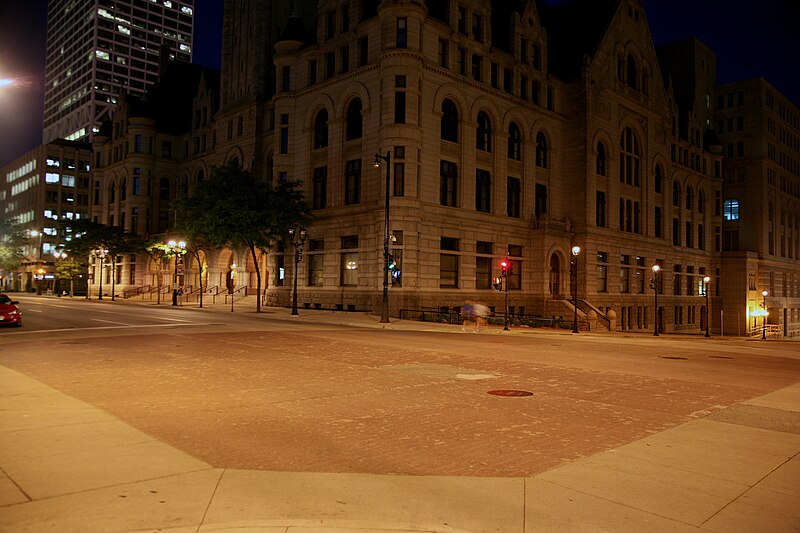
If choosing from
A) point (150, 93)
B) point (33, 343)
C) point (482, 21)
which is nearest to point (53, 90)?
point (150, 93)

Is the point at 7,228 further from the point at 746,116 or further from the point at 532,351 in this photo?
the point at 746,116

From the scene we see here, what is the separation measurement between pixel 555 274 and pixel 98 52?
16181 centimetres

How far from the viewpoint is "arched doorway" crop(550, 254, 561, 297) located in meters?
51.3

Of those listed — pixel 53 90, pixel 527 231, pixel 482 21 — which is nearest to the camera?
pixel 482 21

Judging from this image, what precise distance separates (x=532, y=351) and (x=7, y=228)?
116 meters

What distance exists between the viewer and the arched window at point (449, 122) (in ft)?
147

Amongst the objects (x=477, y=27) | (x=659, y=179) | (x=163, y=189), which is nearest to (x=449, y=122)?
(x=477, y=27)

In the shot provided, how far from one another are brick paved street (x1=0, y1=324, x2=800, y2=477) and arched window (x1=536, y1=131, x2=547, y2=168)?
3466cm

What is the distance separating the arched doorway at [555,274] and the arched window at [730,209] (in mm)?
44261

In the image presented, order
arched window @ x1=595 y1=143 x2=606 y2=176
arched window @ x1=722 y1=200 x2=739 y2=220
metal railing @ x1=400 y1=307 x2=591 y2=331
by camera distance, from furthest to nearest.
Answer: arched window @ x1=722 y1=200 x2=739 y2=220 → arched window @ x1=595 y1=143 x2=606 y2=176 → metal railing @ x1=400 y1=307 x2=591 y2=331

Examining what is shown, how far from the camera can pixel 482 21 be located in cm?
4703

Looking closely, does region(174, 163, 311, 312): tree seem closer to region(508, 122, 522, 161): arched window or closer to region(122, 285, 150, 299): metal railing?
region(508, 122, 522, 161): arched window

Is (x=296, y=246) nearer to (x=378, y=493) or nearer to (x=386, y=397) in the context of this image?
(x=386, y=397)

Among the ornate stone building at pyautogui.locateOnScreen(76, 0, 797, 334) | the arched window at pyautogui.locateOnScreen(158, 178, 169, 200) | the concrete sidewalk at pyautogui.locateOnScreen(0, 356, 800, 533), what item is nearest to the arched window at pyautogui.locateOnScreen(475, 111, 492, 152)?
the ornate stone building at pyautogui.locateOnScreen(76, 0, 797, 334)
